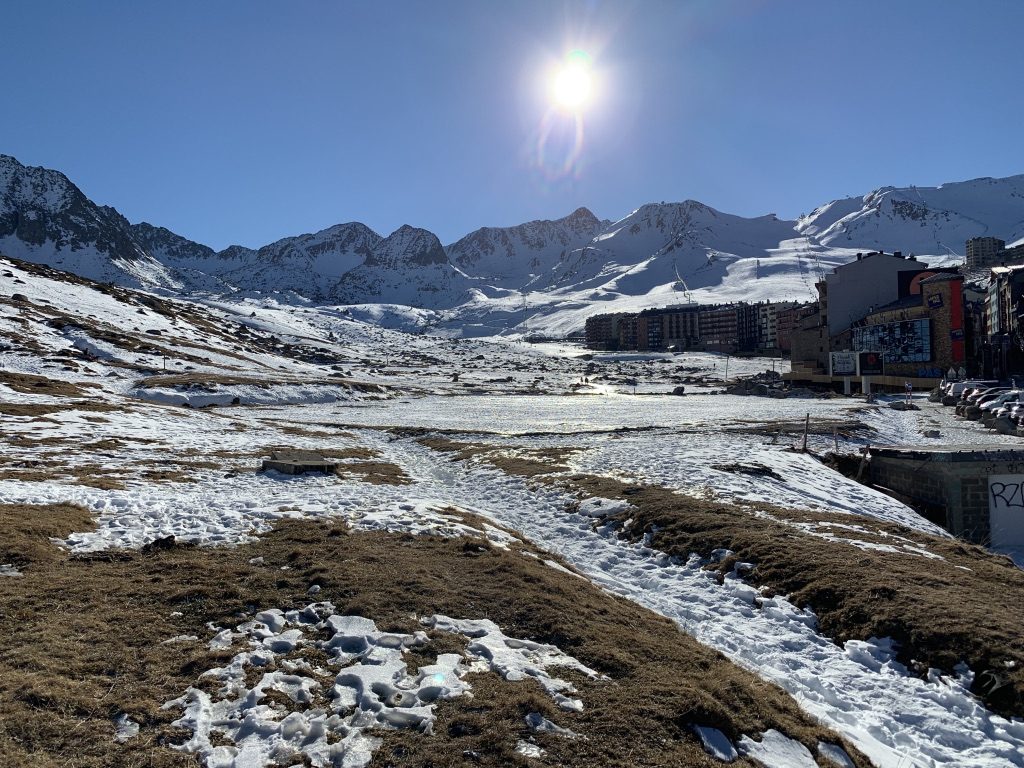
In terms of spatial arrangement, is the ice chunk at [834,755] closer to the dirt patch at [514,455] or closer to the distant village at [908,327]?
the dirt patch at [514,455]

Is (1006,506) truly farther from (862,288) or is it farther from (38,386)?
(862,288)

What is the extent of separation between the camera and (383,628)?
30.4 feet

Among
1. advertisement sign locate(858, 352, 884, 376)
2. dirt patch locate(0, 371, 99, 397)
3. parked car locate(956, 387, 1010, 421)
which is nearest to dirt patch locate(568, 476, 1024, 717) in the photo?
parked car locate(956, 387, 1010, 421)

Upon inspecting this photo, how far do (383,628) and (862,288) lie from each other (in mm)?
113298

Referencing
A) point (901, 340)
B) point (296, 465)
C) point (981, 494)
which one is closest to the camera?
point (981, 494)

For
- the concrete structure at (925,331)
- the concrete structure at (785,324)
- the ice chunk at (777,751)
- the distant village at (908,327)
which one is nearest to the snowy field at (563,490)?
the ice chunk at (777,751)

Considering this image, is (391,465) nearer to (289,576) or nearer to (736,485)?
(736,485)

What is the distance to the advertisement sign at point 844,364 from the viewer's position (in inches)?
3300

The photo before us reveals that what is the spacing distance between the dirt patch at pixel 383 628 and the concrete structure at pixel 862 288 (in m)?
106

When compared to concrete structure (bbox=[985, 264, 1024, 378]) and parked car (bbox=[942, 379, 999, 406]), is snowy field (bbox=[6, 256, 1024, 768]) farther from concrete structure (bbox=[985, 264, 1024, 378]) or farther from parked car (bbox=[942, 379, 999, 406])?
concrete structure (bbox=[985, 264, 1024, 378])

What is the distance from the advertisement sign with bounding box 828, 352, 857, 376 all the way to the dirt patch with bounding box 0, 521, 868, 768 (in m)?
84.8

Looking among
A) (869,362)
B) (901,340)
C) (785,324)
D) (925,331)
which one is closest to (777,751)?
(869,362)

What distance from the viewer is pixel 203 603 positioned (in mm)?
9773

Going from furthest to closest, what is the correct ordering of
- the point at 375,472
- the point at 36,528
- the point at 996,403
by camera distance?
1. the point at 996,403
2. the point at 375,472
3. the point at 36,528
